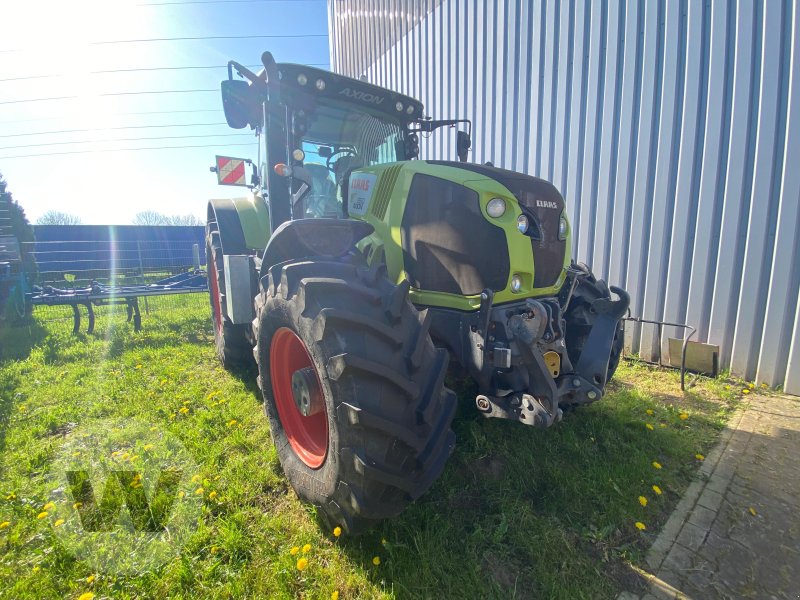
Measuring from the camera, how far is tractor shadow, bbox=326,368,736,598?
5.65 ft

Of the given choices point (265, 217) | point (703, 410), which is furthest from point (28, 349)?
point (703, 410)

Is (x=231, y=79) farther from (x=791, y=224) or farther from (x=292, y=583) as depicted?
(x=791, y=224)

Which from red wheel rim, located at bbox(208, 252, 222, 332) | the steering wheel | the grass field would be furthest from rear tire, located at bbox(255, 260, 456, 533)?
red wheel rim, located at bbox(208, 252, 222, 332)

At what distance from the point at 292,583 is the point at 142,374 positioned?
3306 mm

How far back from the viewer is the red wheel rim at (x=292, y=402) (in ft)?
7.38

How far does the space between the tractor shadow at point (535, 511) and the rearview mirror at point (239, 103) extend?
2563 mm

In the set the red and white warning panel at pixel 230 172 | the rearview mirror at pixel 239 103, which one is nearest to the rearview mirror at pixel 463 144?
the rearview mirror at pixel 239 103

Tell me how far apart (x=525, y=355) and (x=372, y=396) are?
2.61 feet

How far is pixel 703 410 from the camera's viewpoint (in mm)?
3355

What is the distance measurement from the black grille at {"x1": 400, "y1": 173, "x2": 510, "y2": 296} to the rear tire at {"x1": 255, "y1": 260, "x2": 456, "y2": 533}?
42 cm

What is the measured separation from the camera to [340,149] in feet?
11.2

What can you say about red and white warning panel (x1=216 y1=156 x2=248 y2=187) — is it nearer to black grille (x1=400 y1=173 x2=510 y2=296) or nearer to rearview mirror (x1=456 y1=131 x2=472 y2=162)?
rearview mirror (x1=456 y1=131 x2=472 y2=162)

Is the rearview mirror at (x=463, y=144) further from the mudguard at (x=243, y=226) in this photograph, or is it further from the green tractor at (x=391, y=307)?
the mudguard at (x=243, y=226)

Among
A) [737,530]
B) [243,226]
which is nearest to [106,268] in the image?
[243,226]
